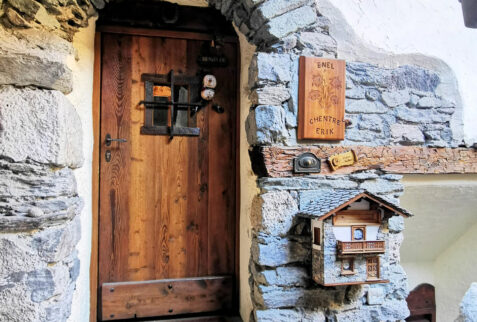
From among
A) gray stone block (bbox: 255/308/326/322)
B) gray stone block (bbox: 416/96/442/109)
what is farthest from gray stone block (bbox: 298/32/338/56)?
gray stone block (bbox: 255/308/326/322)

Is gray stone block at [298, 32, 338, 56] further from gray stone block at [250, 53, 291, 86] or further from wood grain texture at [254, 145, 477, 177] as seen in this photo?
wood grain texture at [254, 145, 477, 177]

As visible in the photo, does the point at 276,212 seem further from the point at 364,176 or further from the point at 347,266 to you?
the point at 364,176

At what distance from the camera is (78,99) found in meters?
1.69

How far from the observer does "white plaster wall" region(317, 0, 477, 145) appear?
6.41 feet

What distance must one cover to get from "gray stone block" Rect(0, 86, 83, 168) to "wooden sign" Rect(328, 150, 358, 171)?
1.30 metres

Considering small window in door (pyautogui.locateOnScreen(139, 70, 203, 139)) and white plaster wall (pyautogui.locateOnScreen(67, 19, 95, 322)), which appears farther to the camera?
small window in door (pyautogui.locateOnScreen(139, 70, 203, 139))

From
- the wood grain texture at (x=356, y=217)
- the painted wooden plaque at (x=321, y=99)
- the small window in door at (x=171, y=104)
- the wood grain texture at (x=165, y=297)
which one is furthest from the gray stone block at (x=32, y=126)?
the wood grain texture at (x=356, y=217)

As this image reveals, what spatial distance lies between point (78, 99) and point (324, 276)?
57.4 inches

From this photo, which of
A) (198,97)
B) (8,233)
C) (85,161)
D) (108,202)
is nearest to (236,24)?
(198,97)

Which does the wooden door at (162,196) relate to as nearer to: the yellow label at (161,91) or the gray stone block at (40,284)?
the yellow label at (161,91)

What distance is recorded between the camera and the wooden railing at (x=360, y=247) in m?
1.61

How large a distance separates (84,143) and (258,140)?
34.8 inches

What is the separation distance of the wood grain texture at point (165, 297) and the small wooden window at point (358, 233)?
0.81m

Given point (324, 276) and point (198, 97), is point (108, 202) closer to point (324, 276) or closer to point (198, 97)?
point (198, 97)
